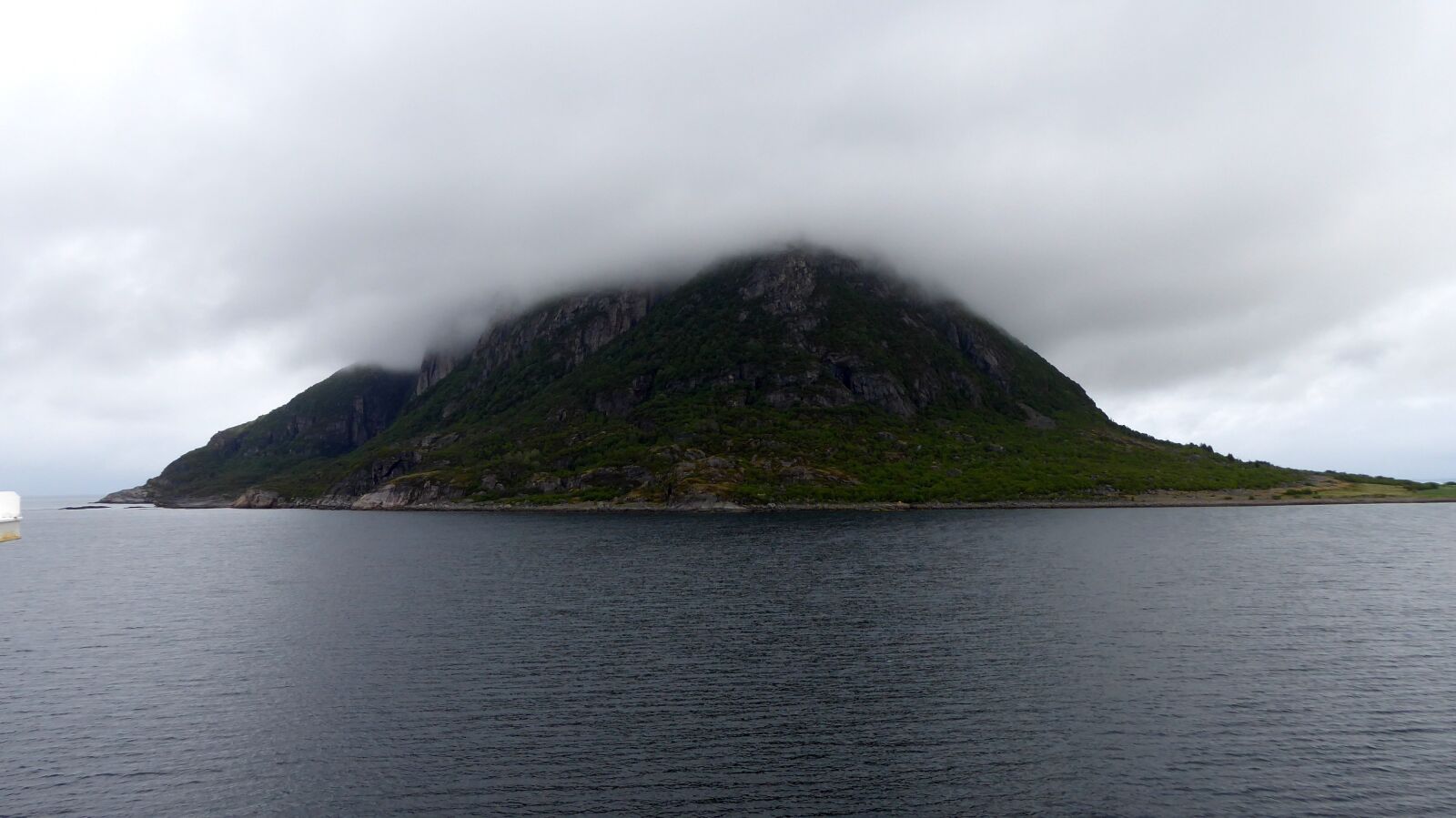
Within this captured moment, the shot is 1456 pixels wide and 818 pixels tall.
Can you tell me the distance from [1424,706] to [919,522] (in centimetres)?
14033

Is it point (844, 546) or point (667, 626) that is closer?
point (667, 626)

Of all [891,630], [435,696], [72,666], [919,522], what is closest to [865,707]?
[891,630]

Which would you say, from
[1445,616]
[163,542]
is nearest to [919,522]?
[1445,616]

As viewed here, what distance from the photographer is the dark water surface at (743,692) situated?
Result: 122 ft

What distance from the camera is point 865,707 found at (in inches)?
1917

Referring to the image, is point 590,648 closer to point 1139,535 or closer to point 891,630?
point 891,630

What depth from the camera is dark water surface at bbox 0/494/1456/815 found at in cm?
3731

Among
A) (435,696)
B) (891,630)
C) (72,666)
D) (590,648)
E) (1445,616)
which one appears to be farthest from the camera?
(1445,616)

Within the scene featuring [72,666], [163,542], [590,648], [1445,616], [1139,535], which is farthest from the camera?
[163,542]

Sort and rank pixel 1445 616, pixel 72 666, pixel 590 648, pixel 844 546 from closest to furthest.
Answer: pixel 72 666, pixel 590 648, pixel 1445 616, pixel 844 546

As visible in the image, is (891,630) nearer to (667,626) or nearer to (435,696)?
(667,626)

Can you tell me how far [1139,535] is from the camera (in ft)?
498

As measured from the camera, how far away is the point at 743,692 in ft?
171

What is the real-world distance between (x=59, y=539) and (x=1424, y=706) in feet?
869
